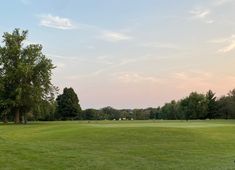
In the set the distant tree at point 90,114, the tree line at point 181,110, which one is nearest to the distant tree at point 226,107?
the tree line at point 181,110

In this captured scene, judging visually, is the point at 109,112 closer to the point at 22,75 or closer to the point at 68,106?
the point at 68,106

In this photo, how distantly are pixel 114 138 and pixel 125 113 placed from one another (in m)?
80.1

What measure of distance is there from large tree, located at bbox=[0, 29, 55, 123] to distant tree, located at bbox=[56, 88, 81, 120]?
31.3m

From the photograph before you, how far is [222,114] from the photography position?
96188 mm

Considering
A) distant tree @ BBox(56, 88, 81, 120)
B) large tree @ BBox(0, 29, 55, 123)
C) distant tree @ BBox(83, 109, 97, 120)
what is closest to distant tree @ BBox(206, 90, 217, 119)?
distant tree @ BBox(83, 109, 97, 120)

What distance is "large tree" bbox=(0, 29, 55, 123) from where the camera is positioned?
56.7 metres

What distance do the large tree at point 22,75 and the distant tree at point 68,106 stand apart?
1234 inches

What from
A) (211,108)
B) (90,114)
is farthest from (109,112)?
(211,108)

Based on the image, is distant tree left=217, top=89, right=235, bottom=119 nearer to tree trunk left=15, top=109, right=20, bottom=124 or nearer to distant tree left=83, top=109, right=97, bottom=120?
distant tree left=83, top=109, right=97, bottom=120

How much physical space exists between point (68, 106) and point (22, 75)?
36192 millimetres

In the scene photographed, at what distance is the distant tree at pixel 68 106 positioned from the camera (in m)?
92.3

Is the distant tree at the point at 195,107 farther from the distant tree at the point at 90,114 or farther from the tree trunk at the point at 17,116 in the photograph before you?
the tree trunk at the point at 17,116

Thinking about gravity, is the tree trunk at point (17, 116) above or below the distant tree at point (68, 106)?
below

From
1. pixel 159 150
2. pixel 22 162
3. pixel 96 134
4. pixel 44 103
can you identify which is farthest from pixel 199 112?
pixel 22 162
